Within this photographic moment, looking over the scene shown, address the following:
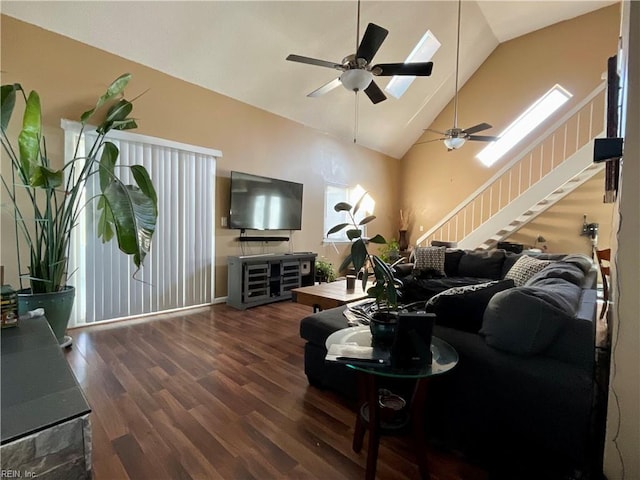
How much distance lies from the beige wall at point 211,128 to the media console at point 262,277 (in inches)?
12.6

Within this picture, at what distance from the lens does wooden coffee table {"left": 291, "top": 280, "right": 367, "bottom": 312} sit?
2.83 meters

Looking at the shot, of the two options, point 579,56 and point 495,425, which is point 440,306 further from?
point 579,56

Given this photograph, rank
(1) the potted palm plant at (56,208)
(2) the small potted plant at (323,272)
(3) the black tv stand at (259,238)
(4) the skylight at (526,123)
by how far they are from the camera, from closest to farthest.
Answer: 1. (1) the potted palm plant at (56,208)
2. (3) the black tv stand at (259,238)
3. (2) the small potted plant at (323,272)
4. (4) the skylight at (526,123)

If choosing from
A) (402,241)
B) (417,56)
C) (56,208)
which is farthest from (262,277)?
(417,56)

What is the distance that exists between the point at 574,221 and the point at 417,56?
3.95 metres

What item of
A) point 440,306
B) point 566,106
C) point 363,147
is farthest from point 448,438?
point 566,106

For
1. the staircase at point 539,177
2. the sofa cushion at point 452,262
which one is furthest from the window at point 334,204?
the sofa cushion at point 452,262

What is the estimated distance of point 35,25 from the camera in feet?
9.50

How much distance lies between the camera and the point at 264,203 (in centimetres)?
465

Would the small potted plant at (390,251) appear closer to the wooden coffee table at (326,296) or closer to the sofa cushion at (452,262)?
the sofa cushion at (452,262)

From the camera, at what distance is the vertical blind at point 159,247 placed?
127 inches

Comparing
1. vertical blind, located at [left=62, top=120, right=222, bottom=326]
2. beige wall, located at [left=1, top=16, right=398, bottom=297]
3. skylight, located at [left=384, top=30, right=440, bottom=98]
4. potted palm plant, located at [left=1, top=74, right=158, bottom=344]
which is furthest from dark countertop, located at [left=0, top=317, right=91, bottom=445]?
skylight, located at [left=384, top=30, right=440, bottom=98]

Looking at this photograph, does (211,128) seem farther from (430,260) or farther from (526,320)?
(526,320)

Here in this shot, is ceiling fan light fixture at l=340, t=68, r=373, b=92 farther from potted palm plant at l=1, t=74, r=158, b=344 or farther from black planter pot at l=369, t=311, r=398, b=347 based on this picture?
black planter pot at l=369, t=311, r=398, b=347
